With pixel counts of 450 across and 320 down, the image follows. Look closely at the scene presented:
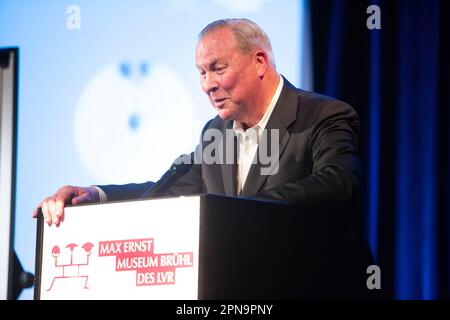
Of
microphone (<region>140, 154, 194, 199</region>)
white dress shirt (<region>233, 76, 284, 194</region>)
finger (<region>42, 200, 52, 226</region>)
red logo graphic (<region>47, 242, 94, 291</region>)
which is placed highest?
white dress shirt (<region>233, 76, 284, 194</region>)

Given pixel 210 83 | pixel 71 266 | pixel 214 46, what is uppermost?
pixel 214 46

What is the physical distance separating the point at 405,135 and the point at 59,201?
1.85 meters

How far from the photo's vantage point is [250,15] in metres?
3.44

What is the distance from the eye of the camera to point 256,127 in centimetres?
247

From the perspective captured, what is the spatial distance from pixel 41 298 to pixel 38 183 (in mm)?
2058

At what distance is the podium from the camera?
1.58 m

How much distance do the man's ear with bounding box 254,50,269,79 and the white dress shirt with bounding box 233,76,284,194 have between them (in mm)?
72

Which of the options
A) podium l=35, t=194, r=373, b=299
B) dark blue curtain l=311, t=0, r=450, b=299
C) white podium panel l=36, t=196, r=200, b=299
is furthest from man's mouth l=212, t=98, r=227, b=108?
dark blue curtain l=311, t=0, r=450, b=299

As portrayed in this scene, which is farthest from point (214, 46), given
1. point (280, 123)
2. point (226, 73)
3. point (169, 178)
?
point (169, 178)

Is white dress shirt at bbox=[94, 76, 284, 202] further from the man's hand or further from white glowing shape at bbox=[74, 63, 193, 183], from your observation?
white glowing shape at bbox=[74, 63, 193, 183]

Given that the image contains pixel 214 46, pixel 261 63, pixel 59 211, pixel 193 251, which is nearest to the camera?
pixel 193 251

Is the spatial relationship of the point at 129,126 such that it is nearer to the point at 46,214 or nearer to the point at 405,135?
the point at 405,135

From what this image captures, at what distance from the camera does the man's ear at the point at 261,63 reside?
8.23ft

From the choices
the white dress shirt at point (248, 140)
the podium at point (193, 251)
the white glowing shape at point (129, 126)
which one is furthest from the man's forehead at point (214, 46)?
the white glowing shape at point (129, 126)
